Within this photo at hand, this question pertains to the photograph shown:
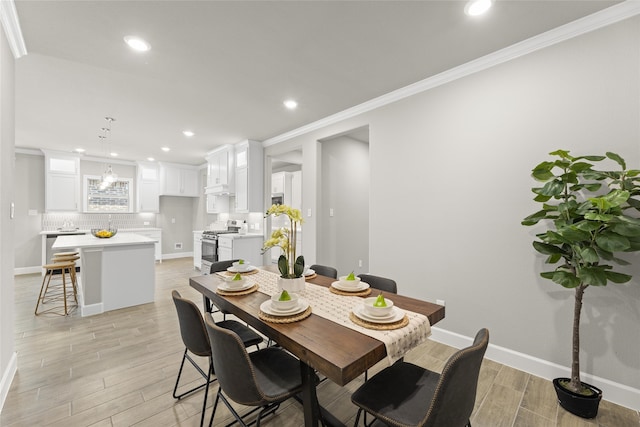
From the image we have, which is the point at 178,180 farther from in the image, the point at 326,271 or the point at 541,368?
the point at 541,368

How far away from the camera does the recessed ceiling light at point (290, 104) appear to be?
3404 millimetres

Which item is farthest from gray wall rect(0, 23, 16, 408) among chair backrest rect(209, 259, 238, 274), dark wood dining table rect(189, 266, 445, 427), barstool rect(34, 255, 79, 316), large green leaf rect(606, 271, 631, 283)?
large green leaf rect(606, 271, 631, 283)

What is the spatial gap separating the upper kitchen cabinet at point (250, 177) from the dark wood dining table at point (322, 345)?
361 centimetres

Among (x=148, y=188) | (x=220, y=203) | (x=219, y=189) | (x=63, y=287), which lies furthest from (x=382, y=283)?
(x=148, y=188)

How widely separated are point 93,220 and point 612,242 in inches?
355

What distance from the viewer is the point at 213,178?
20.0 ft

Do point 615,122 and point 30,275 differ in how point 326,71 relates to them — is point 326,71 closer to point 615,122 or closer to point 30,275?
point 615,122

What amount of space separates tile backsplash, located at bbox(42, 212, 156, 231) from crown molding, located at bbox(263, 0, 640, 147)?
6713 mm

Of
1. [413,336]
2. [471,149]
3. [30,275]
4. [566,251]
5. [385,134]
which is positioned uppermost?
[385,134]

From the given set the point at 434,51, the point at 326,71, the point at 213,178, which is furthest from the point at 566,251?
the point at 213,178

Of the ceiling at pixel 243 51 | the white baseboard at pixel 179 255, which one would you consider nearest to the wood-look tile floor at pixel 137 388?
the ceiling at pixel 243 51

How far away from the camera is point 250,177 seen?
518 centimetres

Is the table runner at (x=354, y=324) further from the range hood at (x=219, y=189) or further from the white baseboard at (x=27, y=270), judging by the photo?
the white baseboard at (x=27, y=270)

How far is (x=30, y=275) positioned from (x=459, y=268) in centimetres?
805
